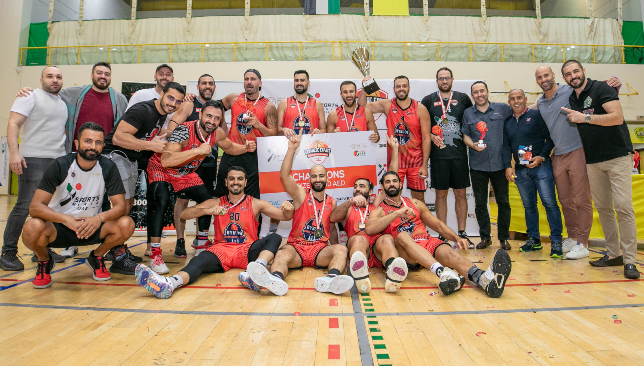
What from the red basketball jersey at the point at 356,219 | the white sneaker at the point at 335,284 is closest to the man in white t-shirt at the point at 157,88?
the red basketball jersey at the point at 356,219

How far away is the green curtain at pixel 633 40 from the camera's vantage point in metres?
13.9

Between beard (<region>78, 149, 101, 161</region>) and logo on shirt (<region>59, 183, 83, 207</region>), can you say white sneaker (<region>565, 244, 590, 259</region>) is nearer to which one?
beard (<region>78, 149, 101, 161</region>)

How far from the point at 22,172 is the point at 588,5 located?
1995 centimetres

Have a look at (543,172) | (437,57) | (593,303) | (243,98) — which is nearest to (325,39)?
(437,57)

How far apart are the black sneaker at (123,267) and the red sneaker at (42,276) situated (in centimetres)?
62

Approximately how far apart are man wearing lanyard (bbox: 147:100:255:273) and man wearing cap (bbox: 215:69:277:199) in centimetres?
42

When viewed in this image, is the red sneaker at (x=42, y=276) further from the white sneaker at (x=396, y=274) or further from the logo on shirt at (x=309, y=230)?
the white sneaker at (x=396, y=274)

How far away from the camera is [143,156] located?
161 inches

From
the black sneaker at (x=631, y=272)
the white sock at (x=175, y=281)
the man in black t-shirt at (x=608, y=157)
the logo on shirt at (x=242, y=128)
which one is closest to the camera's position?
the white sock at (x=175, y=281)

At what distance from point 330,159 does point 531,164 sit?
2.62 m

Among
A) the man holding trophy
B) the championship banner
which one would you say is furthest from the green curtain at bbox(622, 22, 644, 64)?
the championship banner

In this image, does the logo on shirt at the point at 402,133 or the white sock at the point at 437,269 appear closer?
the white sock at the point at 437,269

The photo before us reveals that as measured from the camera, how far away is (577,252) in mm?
4309

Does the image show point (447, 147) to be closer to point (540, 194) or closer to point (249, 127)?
point (540, 194)
